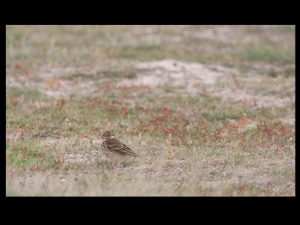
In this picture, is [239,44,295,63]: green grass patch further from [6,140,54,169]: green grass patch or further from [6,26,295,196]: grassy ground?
[6,140,54,169]: green grass patch

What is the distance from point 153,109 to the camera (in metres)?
21.0

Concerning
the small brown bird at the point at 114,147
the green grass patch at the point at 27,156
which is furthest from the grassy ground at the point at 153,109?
the small brown bird at the point at 114,147

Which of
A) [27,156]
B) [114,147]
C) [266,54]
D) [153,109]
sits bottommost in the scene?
[27,156]

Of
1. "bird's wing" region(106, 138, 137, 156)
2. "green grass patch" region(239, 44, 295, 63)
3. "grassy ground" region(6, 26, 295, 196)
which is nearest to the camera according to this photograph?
"grassy ground" region(6, 26, 295, 196)

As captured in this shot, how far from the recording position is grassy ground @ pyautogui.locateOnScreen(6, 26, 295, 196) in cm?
1445

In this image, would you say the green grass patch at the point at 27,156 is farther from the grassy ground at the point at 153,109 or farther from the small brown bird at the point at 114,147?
the small brown bird at the point at 114,147

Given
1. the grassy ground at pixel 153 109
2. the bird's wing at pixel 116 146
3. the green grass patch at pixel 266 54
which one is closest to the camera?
the grassy ground at pixel 153 109

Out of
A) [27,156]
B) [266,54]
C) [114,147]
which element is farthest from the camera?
[266,54]

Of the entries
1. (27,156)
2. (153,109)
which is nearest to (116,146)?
(27,156)

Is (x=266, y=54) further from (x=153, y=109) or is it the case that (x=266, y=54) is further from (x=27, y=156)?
(x=27, y=156)

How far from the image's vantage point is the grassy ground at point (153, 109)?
14453 mm

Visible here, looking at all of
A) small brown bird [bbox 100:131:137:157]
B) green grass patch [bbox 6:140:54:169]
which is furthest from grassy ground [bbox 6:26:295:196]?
small brown bird [bbox 100:131:137:157]

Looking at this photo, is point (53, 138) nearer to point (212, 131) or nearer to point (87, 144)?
point (87, 144)
